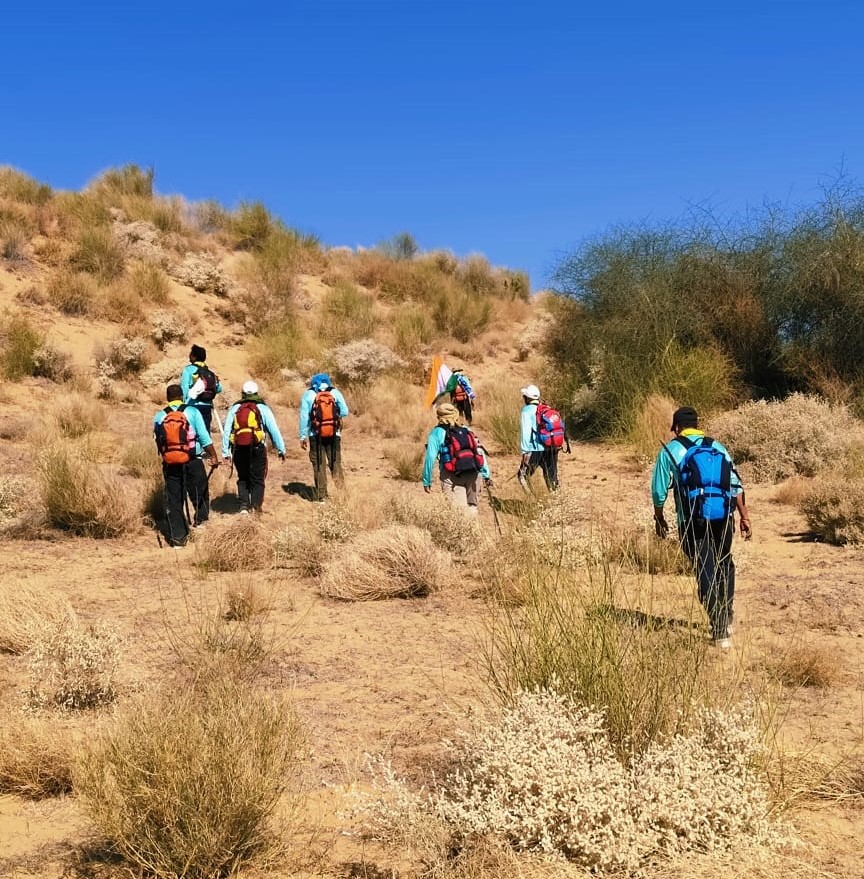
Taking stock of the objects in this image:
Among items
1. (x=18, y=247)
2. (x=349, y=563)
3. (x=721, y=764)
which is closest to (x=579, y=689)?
(x=721, y=764)

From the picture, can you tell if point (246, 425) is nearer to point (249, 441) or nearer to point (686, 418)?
point (249, 441)

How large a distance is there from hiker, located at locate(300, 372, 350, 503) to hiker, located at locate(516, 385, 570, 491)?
8.24ft

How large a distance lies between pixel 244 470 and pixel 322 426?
1309mm

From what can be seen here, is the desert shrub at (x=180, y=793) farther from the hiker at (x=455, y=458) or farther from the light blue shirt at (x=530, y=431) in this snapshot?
the light blue shirt at (x=530, y=431)

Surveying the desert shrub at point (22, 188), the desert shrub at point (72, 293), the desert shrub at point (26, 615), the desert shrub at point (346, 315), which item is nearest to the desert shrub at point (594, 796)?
the desert shrub at point (26, 615)

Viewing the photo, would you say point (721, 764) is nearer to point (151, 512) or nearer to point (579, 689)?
point (579, 689)

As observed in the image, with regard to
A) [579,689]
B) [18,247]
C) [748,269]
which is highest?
[18,247]

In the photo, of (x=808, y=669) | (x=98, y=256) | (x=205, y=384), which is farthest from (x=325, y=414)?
(x=98, y=256)

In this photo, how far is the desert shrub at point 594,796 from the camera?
3.46 meters

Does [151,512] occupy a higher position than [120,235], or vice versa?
[120,235]

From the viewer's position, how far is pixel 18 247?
68.9 ft

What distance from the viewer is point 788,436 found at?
1348 cm

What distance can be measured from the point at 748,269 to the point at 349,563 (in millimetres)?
12065

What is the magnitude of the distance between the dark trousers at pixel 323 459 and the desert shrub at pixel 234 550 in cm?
295
